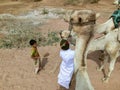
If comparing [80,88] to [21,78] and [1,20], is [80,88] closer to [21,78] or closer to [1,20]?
[21,78]

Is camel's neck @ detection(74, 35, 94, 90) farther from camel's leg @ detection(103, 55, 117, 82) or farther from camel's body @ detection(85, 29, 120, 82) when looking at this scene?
camel's leg @ detection(103, 55, 117, 82)

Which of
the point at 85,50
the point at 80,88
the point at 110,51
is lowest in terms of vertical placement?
the point at 110,51

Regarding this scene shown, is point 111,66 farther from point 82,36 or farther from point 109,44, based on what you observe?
point 82,36

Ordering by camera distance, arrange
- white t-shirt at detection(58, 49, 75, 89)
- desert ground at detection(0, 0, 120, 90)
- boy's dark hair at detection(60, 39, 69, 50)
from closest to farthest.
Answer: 1. boy's dark hair at detection(60, 39, 69, 50)
2. white t-shirt at detection(58, 49, 75, 89)
3. desert ground at detection(0, 0, 120, 90)

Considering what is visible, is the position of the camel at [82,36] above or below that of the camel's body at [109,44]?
above

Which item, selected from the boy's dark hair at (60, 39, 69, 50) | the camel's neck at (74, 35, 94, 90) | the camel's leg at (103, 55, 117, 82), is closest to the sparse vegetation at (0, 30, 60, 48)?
the camel's leg at (103, 55, 117, 82)

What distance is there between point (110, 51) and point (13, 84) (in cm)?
197

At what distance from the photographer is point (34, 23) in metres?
10.3

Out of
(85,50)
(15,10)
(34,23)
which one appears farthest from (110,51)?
(15,10)

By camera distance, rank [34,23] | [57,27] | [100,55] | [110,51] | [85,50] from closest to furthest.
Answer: [85,50]
[110,51]
[100,55]
[57,27]
[34,23]

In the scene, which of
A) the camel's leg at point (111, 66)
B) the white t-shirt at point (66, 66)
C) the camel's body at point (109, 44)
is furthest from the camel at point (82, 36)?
the camel's leg at point (111, 66)

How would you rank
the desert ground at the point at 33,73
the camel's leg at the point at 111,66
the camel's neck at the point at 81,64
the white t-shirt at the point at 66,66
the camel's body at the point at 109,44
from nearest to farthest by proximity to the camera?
the camel's neck at the point at 81,64
the white t-shirt at the point at 66,66
the camel's body at the point at 109,44
the camel's leg at the point at 111,66
the desert ground at the point at 33,73

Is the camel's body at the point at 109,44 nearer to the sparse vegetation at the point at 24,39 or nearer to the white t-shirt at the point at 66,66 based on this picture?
the white t-shirt at the point at 66,66

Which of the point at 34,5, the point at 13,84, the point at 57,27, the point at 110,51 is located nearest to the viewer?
the point at 110,51
